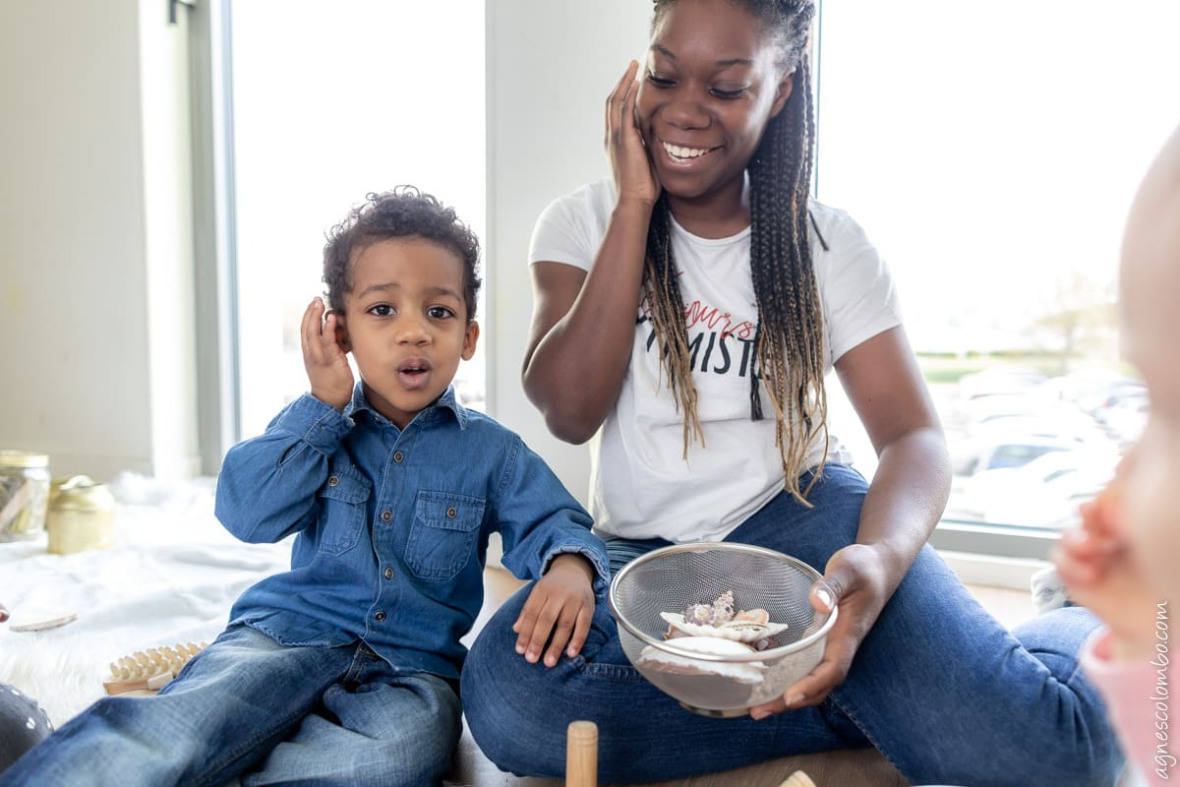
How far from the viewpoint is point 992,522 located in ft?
6.20

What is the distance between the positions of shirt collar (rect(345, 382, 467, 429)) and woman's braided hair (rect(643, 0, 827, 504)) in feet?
0.83

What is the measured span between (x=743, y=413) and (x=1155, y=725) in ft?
2.93

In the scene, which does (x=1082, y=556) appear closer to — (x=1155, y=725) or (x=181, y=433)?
(x=1155, y=725)

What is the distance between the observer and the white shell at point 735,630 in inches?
33.0

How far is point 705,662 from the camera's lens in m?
0.76

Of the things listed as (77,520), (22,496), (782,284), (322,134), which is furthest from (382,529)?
(322,134)

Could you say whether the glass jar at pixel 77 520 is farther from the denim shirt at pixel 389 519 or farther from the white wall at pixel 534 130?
the denim shirt at pixel 389 519

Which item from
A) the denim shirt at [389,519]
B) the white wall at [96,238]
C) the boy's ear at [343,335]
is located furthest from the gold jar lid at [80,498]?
the boy's ear at [343,335]

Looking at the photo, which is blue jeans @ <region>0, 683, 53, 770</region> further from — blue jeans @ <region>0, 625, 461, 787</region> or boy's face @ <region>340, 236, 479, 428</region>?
boy's face @ <region>340, 236, 479, 428</region>

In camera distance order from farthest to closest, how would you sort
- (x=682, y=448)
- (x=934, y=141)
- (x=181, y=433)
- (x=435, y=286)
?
(x=181, y=433) < (x=934, y=141) < (x=682, y=448) < (x=435, y=286)

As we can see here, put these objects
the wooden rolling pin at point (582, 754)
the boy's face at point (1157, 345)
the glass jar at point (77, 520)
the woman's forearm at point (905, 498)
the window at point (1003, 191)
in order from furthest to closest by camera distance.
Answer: the glass jar at point (77, 520), the window at point (1003, 191), the woman's forearm at point (905, 498), the wooden rolling pin at point (582, 754), the boy's face at point (1157, 345)

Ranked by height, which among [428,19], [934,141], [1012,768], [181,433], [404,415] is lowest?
[1012,768]

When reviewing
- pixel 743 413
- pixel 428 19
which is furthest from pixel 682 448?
pixel 428 19

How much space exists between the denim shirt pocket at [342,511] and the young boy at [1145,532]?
865 mm
